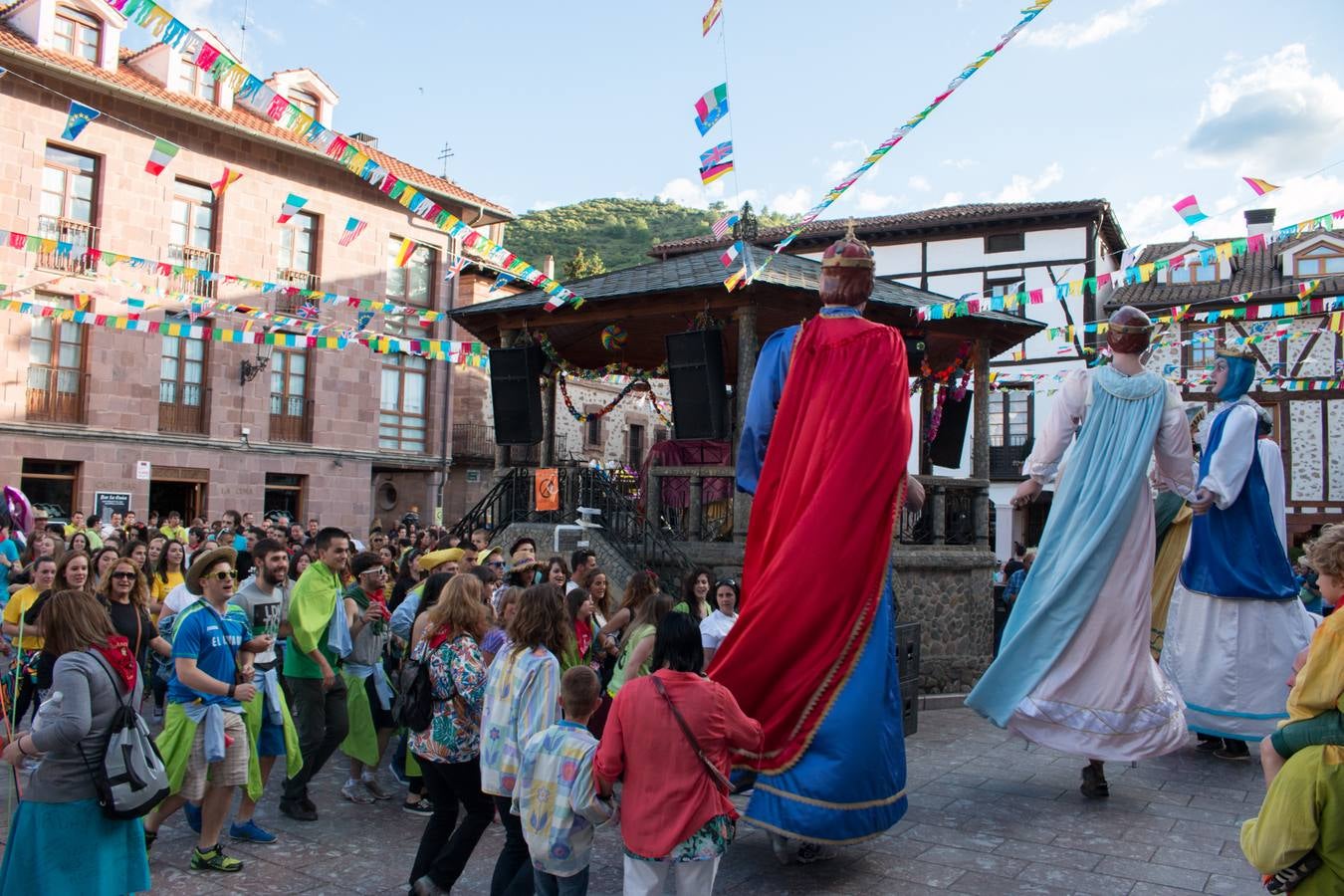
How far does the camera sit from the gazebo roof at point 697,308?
10906 mm

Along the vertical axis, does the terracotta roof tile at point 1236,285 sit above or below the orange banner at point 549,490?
above

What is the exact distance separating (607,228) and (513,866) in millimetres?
59763

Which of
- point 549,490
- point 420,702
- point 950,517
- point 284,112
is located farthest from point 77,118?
point 950,517

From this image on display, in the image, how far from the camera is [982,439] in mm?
12359

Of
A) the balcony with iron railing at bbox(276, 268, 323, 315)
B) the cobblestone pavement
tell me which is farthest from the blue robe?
the balcony with iron railing at bbox(276, 268, 323, 315)

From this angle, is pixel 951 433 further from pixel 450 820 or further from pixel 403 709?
pixel 450 820

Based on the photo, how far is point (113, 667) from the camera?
399 cm

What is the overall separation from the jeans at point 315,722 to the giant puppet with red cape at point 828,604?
2.68m

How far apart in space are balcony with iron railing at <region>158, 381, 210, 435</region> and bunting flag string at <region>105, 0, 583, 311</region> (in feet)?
47.9

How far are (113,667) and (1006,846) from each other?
13.2 feet

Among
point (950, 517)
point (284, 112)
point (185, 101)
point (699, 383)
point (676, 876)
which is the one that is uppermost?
point (185, 101)

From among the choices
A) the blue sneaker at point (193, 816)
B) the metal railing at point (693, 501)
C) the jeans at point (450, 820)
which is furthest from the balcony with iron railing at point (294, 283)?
the jeans at point (450, 820)

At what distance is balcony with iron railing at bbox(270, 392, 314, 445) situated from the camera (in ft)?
81.1

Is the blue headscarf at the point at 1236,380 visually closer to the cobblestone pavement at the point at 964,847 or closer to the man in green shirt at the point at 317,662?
the cobblestone pavement at the point at 964,847
